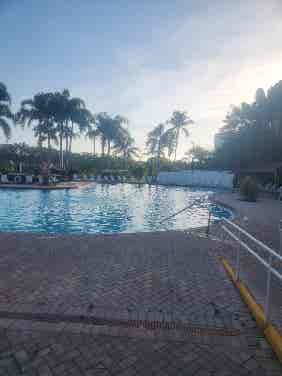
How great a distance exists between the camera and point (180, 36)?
9.19 m

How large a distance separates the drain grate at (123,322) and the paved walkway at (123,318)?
0.04 ft

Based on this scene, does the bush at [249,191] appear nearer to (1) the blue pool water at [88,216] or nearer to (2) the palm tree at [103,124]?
(1) the blue pool water at [88,216]

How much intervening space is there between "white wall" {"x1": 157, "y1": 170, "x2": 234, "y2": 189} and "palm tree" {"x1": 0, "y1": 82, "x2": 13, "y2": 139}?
1978 cm

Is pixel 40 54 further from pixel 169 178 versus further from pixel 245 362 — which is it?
pixel 169 178

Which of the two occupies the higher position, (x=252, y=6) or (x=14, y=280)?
(x=252, y=6)

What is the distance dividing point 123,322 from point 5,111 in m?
32.5

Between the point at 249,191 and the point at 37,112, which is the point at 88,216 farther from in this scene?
the point at 37,112

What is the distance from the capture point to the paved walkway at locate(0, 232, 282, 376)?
94.3 inches

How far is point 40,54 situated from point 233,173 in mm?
23978

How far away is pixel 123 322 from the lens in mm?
3047

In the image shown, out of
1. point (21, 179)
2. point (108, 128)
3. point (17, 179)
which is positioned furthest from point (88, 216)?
point (108, 128)

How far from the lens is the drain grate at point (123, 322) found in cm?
291

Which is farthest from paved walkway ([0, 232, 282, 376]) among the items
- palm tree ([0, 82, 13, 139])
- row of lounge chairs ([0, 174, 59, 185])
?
palm tree ([0, 82, 13, 139])

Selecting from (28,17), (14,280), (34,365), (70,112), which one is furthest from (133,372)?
(70,112)
